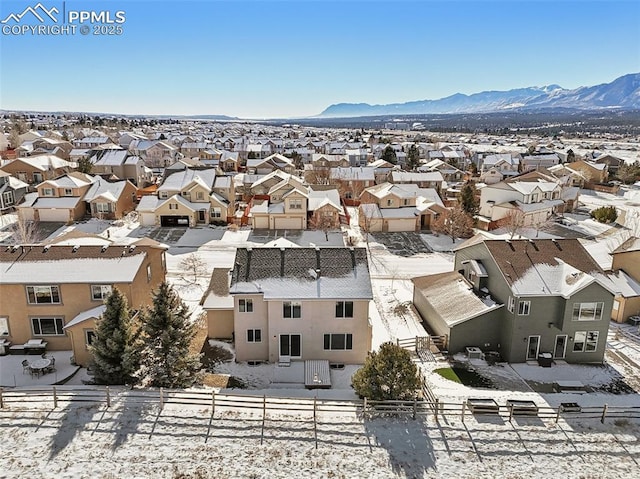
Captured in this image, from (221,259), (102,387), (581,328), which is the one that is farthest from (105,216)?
(581,328)

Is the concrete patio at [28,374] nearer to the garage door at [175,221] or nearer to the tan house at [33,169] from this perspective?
the garage door at [175,221]

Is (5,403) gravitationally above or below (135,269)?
below

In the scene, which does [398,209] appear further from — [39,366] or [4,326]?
[39,366]

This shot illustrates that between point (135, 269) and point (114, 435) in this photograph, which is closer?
point (114, 435)

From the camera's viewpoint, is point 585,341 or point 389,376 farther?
point 585,341

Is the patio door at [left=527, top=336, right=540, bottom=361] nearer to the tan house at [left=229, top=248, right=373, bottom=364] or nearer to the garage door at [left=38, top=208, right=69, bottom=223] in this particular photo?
the tan house at [left=229, top=248, right=373, bottom=364]

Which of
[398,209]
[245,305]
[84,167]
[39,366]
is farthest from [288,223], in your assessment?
[84,167]

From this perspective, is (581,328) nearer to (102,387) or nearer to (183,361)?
(183,361)
